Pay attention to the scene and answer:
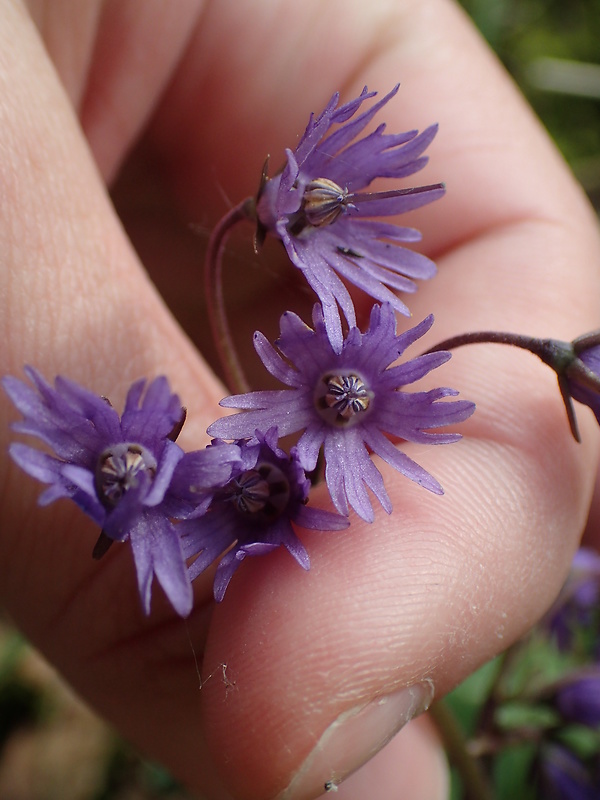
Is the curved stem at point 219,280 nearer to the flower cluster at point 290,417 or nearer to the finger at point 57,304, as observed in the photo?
the flower cluster at point 290,417

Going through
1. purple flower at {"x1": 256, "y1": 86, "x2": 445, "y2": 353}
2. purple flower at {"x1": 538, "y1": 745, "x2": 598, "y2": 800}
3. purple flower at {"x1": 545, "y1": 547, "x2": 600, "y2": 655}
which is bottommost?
purple flower at {"x1": 538, "y1": 745, "x2": 598, "y2": 800}

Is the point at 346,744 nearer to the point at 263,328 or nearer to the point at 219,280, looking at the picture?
the point at 219,280

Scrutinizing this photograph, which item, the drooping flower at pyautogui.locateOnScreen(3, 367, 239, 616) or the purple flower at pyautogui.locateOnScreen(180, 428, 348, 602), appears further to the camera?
the purple flower at pyautogui.locateOnScreen(180, 428, 348, 602)

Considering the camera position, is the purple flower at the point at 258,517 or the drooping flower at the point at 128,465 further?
the purple flower at the point at 258,517

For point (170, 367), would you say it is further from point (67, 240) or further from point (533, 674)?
point (533, 674)

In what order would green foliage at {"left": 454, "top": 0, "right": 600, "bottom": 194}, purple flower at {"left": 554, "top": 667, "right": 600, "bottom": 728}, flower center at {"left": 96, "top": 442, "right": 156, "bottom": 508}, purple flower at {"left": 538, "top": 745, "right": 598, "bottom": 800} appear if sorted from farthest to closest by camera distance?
green foliage at {"left": 454, "top": 0, "right": 600, "bottom": 194} → purple flower at {"left": 538, "top": 745, "right": 598, "bottom": 800} → purple flower at {"left": 554, "top": 667, "right": 600, "bottom": 728} → flower center at {"left": 96, "top": 442, "right": 156, "bottom": 508}

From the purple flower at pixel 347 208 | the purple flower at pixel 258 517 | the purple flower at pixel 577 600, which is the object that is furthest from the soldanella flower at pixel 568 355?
the purple flower at pixel 577 600

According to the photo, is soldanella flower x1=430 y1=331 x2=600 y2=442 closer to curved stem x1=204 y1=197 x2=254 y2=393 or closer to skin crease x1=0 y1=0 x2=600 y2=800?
skin crease x1=0 y1=0 x2=600 y2=800

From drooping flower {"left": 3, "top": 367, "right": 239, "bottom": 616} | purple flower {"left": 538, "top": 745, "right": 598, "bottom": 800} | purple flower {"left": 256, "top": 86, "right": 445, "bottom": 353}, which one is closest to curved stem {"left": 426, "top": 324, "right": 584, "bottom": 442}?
A: purple flower {"left": 256, "top": 86, "right": 445, "bottom": 353}

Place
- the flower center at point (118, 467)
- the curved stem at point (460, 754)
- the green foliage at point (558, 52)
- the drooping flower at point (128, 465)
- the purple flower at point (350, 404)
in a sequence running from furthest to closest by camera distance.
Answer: the green foliage at point (558, 52) → the curved stem at point (460, 754) → the purple flower at point (350, 404) → the flower center at point (118, 467) → the drooping flower at point (128, 465)

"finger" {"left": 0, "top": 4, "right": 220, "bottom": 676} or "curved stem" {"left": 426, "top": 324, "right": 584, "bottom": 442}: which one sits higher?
"finger" {"left": 0, "top": 4, "right": 220, "bottom": 676}
